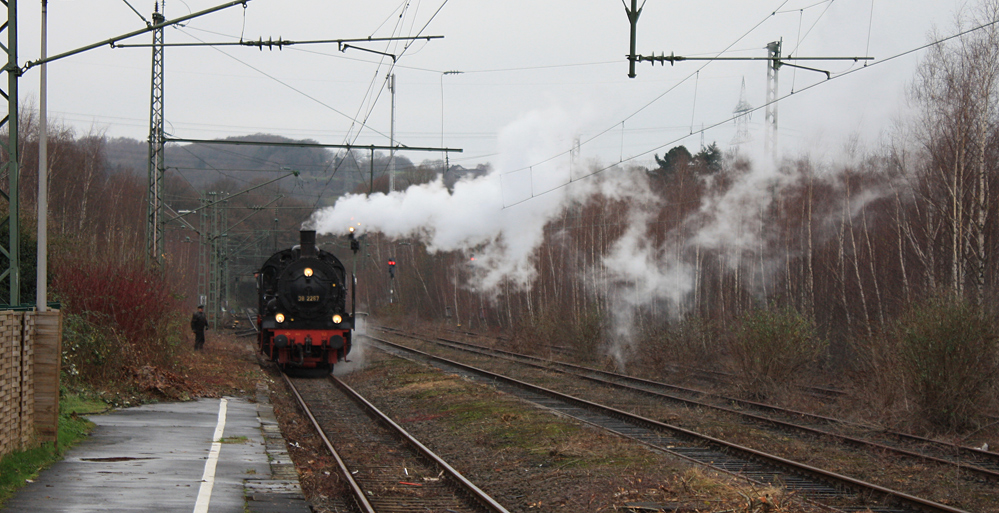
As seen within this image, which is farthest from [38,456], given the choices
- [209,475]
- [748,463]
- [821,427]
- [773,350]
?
[773,350]

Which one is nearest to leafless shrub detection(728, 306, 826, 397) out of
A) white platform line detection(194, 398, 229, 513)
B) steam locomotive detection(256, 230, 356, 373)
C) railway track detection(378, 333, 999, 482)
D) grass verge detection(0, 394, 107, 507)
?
railway track detection(378, 333, 999, 482)

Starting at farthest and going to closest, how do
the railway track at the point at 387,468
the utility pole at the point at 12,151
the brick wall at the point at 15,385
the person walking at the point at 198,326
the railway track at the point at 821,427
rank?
1. the person walking at the point at 198,326
2. the railway track at the point at 821,427
3. the utility pole at the point at 12,151
4. the railway track at the point at 387,468
5. the brick wall at the point at 15,385

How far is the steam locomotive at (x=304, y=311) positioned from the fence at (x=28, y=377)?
43.2ft

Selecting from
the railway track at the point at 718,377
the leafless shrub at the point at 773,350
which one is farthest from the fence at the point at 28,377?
the railway track at the point at 718,377

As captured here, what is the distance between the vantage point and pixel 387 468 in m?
10.9

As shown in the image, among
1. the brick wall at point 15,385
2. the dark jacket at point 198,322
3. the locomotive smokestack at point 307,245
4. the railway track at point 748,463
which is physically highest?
the locomotive smokestack at point 307,245

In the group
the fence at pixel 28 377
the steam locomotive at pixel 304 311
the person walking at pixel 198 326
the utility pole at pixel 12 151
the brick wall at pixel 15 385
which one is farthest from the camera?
the person walking at pixel 198 326

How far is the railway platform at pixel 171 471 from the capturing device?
7742 mm

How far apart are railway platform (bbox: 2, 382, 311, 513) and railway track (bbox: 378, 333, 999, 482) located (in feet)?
26.0

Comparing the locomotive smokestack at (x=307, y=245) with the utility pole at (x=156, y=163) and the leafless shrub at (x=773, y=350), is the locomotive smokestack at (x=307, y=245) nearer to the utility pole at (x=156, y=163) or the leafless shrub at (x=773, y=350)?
the utility pole at (x=156, y=163)

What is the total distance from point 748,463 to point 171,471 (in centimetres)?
711

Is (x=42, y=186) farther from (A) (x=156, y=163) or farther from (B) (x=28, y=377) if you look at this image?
(A) (x=156, y=163)

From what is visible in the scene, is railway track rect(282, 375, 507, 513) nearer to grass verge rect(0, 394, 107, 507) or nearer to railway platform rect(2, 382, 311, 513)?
railway platform rect(2, 382, 311, 513)

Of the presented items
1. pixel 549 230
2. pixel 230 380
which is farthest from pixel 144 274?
pixel 549 230
